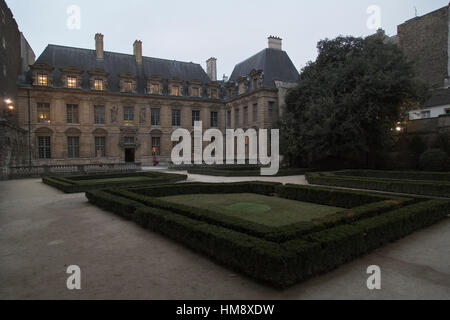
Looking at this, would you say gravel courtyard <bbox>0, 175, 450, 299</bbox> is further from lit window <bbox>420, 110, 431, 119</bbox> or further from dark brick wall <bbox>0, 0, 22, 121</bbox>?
lit window <bbox>420, 110, 431, 119</bbox>

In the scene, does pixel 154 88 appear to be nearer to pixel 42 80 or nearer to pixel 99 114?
pixel 99 114

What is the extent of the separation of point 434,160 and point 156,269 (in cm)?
1907

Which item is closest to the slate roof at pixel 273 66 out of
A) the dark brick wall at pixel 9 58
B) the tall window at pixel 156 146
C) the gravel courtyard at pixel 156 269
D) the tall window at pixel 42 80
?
the tall window at pixel 156 146

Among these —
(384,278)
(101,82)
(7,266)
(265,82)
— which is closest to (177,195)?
(7,266)

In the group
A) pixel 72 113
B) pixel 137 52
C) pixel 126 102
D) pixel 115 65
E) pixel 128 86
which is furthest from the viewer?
pixel 137 52

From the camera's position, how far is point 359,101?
56.2 ft

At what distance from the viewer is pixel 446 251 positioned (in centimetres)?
478

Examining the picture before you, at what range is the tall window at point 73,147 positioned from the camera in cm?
2780

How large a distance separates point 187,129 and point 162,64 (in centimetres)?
901

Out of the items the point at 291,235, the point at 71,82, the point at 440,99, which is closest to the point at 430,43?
the point at 440,99

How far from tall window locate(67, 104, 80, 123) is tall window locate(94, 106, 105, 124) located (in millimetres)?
1753

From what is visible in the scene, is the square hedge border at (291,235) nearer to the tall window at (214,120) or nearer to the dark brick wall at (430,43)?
the tall window at (214,120)

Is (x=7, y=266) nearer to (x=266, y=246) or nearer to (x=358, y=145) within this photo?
(x=266, y=246)

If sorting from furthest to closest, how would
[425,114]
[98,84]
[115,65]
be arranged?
[115,65] → [98,84] → [425,114]
